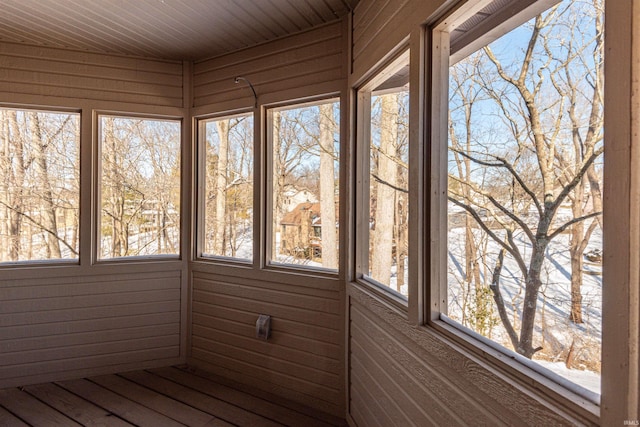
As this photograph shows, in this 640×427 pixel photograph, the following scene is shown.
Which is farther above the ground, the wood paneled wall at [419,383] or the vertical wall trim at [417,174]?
the vertical wall trim at [417,174]

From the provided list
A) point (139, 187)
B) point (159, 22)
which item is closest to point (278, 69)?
point (159, 22)

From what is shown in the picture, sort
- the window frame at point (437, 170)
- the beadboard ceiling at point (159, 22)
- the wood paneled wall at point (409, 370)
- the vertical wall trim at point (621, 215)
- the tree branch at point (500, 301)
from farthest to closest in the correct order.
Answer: the beadboard ceiling at point (159, 22)
the window frame at point (437, 170)
the tree branch at point (500, 301)
the wood paneled wall at point (409, 370)
the vertical wall trim at point (621, 215)

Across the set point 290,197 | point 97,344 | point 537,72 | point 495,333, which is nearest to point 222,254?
point 290,197

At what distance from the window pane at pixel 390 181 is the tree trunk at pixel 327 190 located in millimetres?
405

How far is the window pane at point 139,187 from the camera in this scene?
3215 millimetres

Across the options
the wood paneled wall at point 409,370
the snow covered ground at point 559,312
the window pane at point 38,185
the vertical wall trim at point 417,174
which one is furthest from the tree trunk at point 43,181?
the snow covered ground at point 559,312

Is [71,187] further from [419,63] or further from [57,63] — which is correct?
[419,63]

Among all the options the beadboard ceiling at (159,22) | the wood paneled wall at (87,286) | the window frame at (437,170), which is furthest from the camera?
the wood paneled wall at (87,286)

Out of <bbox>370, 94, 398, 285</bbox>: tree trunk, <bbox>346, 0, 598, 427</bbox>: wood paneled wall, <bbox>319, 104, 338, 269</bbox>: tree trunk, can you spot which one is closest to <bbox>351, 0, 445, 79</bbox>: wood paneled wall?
<bbox>346, 0, 598, 427</bbox>: wood paneled wall

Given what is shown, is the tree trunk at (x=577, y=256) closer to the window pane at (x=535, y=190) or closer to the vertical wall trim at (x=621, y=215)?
the window pane at (x=535, y=190)

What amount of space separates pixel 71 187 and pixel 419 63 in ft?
9.49

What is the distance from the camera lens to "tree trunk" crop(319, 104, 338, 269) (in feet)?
8.61

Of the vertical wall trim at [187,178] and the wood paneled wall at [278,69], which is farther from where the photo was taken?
the vertical wall trim at [187,178]

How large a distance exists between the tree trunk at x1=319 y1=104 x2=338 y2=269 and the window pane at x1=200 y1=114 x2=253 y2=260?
25.8 inches
